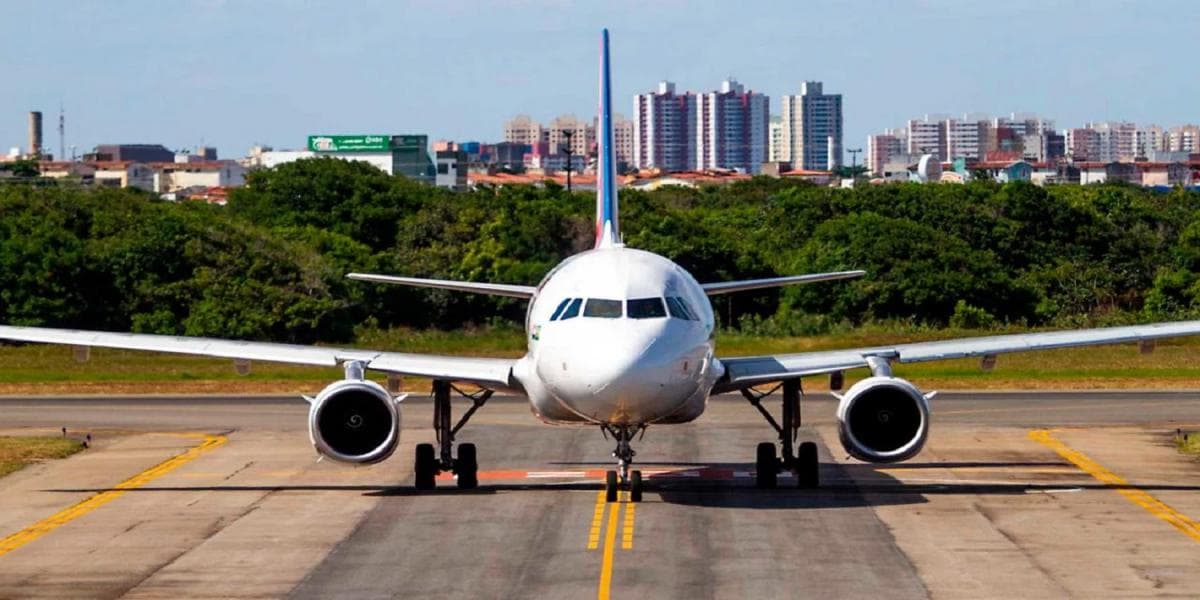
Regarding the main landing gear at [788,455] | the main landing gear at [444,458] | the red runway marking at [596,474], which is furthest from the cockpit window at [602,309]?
the red runway marking at [596,474]

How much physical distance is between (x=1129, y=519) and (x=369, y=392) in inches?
418

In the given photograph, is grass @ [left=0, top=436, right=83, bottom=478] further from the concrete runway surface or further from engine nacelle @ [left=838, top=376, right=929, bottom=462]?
engine nacelle @ [left=838, top=376, right=929, bottom=462]

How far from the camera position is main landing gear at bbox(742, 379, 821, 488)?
30234 mm

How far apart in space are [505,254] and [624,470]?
60.4 meters

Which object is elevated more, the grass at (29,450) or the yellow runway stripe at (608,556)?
the yellow runway stripe at (608,556)

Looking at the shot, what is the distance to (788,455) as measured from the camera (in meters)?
31.1

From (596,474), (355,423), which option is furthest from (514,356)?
(355,423)

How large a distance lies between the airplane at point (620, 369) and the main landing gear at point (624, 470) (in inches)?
1.1

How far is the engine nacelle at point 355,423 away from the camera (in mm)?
28623

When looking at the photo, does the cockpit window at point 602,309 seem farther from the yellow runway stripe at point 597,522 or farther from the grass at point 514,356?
the grass at point 514,356

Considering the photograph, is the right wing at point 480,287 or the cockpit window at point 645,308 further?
the right wing at point 480,287

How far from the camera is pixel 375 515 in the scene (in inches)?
1107

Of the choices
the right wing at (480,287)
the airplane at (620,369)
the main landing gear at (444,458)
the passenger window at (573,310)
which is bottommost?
the main landing gear at (444,458)

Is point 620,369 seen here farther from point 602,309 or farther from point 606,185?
point 606,185
